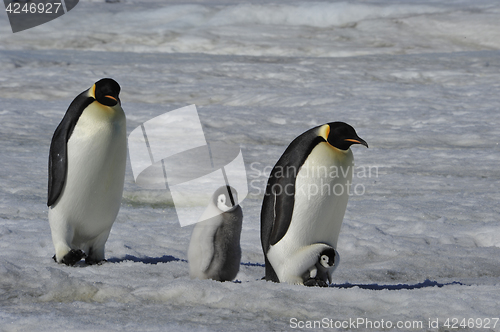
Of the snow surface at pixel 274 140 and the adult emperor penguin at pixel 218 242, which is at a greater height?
the adult emperor penguin at pixel 218 242

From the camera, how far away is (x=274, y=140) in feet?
23.6

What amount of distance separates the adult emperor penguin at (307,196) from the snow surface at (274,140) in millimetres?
262

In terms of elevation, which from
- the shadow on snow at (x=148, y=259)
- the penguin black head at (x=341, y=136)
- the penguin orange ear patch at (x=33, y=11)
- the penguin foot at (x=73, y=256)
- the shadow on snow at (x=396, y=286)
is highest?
the penguin black head at (x=341, y=136)

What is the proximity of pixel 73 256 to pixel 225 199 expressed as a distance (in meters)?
0.99

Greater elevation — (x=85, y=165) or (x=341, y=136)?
(x=341, y=136)

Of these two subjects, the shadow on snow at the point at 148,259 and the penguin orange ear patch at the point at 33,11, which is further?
the penguin orange ear patch at the point at 33,11

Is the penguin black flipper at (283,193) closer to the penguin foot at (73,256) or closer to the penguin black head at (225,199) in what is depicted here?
the penguin black head at (225,199)

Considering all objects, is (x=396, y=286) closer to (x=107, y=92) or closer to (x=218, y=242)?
(x=218, y=242)

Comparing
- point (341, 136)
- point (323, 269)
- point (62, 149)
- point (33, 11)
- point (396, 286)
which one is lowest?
point (33, 11)

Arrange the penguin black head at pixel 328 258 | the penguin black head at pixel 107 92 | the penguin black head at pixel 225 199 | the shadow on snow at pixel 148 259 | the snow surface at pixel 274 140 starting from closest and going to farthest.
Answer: the snow surface at pixel 274 140, the penguin black head at pixel 328 258, the penguin black head at pixel 225 199, the penguin black head at pixel 107 92, the shadow on snow at pixel 148 259

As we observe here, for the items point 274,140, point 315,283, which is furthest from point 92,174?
point 274,140

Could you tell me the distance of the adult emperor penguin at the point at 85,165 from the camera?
3.30 m

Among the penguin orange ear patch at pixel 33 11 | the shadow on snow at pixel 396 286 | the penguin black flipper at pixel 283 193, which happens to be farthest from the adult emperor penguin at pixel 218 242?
the penguin orange ear patch at pixel 33 11

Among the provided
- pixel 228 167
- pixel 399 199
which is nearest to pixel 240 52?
pixel 228 167
